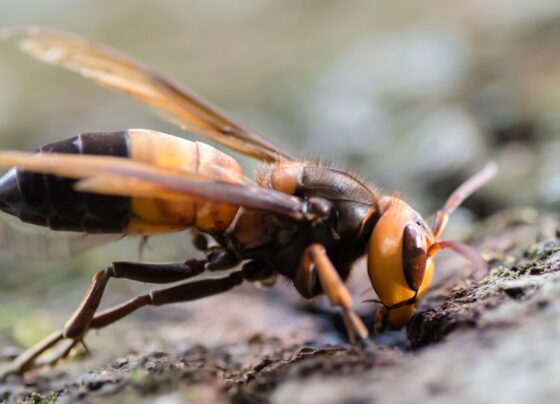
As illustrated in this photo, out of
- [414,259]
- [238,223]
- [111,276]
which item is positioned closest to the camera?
[414,259]

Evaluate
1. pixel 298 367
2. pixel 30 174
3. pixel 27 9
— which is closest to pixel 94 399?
pixel 298 367

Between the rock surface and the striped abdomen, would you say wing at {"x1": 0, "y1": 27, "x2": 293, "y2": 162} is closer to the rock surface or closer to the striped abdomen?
the striped abdomen

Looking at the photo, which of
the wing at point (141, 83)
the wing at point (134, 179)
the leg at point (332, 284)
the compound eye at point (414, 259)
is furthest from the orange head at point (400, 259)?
the wing at point (141, 83)

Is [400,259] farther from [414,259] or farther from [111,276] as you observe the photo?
[111,276]

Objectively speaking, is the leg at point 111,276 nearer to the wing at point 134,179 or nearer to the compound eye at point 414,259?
the wing at point 134,179

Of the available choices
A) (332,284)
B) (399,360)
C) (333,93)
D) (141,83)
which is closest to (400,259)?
(332,284)
